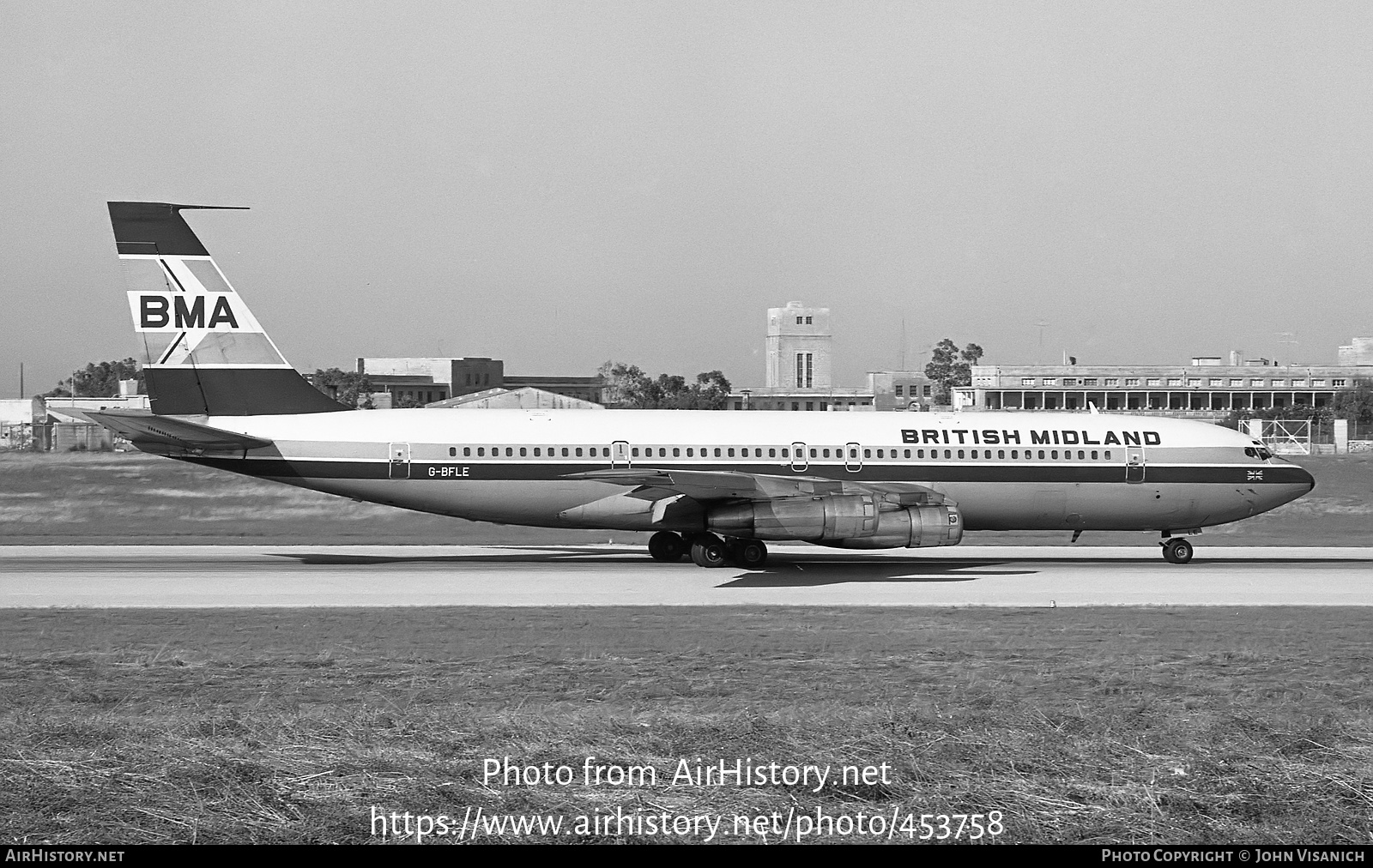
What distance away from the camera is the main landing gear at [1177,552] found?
107 feet

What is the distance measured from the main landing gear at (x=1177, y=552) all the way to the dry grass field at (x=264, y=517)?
20.2 ft

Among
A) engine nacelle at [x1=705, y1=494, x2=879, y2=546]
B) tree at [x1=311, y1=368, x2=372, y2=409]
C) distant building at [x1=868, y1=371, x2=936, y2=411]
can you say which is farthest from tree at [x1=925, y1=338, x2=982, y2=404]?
engine nacelle at [x1=705, y1=494, x2=879, y2=546]

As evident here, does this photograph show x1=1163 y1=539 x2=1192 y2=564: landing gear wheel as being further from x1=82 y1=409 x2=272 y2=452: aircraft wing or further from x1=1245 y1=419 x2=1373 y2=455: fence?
x1=1245 y1=419 x2=1373 y2=455: fence

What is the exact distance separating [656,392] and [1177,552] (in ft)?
303

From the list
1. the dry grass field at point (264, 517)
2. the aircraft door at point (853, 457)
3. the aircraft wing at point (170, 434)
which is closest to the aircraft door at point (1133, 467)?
the dry grass field at point (264, 517)

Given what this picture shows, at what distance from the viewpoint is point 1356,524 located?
47906 millimetres

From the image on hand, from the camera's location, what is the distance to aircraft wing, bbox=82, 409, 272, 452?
2838 centimetres

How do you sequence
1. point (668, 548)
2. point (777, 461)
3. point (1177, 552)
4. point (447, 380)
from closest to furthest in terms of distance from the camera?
point (777, 461), point (668, 548), point (1177, 552), point (447, 380)

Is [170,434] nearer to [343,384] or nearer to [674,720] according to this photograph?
[674,720]

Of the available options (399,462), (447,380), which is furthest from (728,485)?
(447,380)

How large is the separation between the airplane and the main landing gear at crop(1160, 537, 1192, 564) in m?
0.05

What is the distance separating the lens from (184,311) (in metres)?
31.1

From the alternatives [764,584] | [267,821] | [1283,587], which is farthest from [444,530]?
[267,821]

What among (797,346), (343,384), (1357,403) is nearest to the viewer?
(1357,403)
